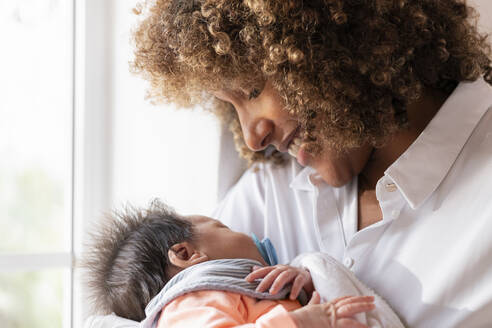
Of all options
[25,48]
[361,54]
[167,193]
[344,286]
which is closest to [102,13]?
[25,48]

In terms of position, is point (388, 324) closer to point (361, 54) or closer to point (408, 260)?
point (408, 260)

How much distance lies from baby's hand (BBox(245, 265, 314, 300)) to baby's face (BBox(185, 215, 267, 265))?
0.11 m

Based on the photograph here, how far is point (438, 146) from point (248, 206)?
65 cm

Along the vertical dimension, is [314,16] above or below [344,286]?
above

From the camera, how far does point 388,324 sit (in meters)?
1.10

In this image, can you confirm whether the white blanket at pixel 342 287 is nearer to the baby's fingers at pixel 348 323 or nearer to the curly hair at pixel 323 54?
the baby's fingers at pixel 348 323

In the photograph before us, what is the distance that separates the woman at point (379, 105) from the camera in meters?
1.11

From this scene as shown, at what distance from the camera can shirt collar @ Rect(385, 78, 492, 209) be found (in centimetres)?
121

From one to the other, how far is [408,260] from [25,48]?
1.43m

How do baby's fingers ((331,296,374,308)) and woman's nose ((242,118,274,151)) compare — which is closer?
Answer: baby's fingers ((331,296,374,308))

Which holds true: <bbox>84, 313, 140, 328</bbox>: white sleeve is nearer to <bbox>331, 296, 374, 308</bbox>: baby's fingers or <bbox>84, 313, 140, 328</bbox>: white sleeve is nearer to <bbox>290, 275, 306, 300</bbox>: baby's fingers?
<bbox>290, 275, 306, 300</bbox>: baby's fingers

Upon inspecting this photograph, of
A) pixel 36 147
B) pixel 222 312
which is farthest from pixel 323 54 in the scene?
pixel 36 147

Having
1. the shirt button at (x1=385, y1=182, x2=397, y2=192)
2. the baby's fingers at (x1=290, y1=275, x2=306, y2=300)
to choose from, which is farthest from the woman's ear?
the shirt button at (x1=385, y1=182, x2=397, y2=192)

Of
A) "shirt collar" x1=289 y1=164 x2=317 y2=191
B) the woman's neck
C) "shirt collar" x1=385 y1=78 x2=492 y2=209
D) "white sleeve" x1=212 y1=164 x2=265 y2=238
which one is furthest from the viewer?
"white sleeve" x1=212 y1=164 x2=265 y2=238
